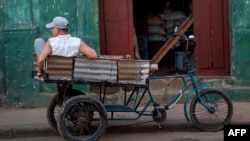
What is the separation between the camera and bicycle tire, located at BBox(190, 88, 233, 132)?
8312 millimetres

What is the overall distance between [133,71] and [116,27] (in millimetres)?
3006

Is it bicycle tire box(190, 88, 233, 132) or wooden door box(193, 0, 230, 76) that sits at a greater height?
wooden door box(193, 0, 230, 76)

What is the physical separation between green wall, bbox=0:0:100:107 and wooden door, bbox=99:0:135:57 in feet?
0.86

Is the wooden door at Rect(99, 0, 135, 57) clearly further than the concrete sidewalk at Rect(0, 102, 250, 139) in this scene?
Yes

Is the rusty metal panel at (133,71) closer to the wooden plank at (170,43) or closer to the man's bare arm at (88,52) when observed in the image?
the man's bare arm at (88,52)

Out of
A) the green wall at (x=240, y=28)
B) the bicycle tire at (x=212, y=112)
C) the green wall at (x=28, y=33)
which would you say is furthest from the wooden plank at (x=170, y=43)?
the bicycle tire at (x=212, y=112)

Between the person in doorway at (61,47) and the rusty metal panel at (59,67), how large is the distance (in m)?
0.08

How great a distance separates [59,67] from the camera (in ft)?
24.5

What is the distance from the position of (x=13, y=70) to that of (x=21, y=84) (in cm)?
29

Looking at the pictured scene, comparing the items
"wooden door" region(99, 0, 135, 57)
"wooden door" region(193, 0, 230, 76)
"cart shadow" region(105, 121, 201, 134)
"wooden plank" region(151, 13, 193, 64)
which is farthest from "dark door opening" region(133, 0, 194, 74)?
"cart shadow" region(105, 121, 201, 134)

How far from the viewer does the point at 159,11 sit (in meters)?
12.1

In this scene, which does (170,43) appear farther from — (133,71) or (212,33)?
(133,71)

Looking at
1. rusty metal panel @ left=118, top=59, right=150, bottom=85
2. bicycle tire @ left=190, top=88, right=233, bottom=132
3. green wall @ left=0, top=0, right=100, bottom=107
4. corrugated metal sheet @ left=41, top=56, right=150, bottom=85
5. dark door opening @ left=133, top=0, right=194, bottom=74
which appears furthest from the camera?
dark door opening @ left=133, top=0, right=194, bottom=74

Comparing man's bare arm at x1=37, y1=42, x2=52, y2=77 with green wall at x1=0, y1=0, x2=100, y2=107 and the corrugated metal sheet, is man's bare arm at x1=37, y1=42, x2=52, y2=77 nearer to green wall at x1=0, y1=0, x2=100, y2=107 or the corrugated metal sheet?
the corrugated metal sheet
